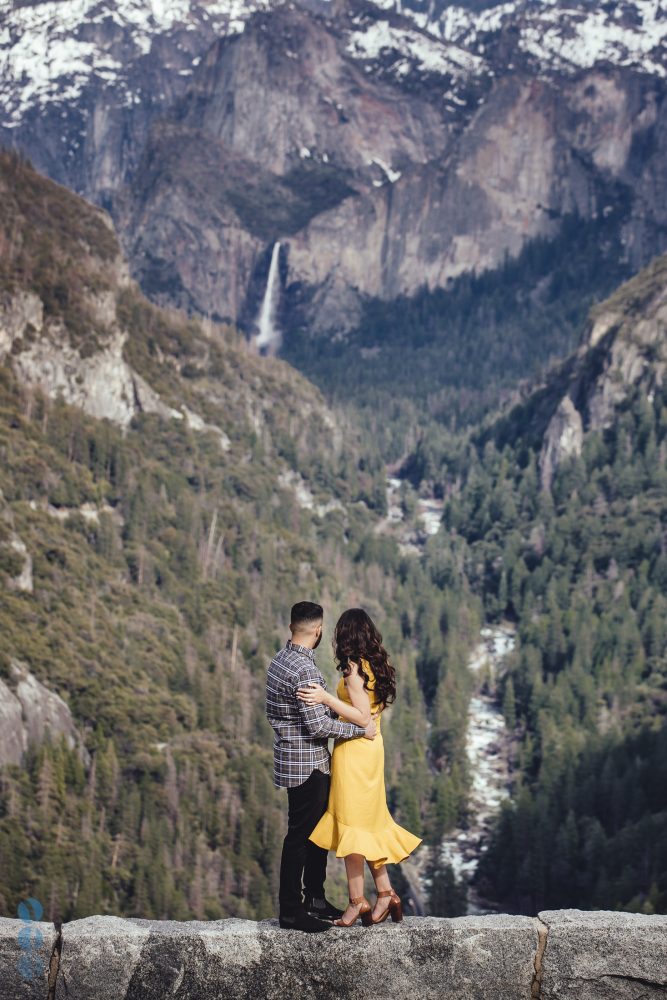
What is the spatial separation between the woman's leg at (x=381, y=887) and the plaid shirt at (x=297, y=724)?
1.59 m

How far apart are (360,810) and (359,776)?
0.47m

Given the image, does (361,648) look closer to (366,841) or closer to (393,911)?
(366,841)

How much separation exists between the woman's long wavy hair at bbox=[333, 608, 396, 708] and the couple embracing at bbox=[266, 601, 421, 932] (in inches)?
0.6

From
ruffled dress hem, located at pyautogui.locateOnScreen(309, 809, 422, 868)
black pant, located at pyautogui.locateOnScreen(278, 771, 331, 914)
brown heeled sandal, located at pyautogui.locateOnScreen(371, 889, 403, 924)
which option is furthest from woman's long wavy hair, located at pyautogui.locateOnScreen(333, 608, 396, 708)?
brown heeled sandal, located at pyautogui.locateOnScreen(371, 889, 403, 924)

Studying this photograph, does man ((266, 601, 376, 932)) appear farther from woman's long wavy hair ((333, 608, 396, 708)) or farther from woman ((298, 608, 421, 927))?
woman's long wavy hair ((333, 608, 396, 708))

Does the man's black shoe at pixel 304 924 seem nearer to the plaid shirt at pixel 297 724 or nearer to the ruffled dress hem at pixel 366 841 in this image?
the ruffled dress hem at pixel 366 841

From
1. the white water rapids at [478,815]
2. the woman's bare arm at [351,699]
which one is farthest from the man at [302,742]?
the white water rapids at [478,815]

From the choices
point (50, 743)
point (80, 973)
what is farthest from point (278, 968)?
point (50, 743)

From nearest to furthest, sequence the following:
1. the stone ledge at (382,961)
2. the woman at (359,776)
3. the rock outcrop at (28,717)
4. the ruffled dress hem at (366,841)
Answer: the stone ledge at (382,961) → the ruffled dress hem at (366,841) → the woman at (359,776) → the rock outcrop at (28,717)

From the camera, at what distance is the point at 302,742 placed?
2209 centimetres

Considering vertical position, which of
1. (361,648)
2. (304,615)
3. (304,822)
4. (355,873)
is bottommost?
(355,873)

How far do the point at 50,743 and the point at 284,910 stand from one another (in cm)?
13144

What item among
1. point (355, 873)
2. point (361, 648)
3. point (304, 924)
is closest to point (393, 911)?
point (355, 873)

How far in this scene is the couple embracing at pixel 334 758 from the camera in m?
21.8
